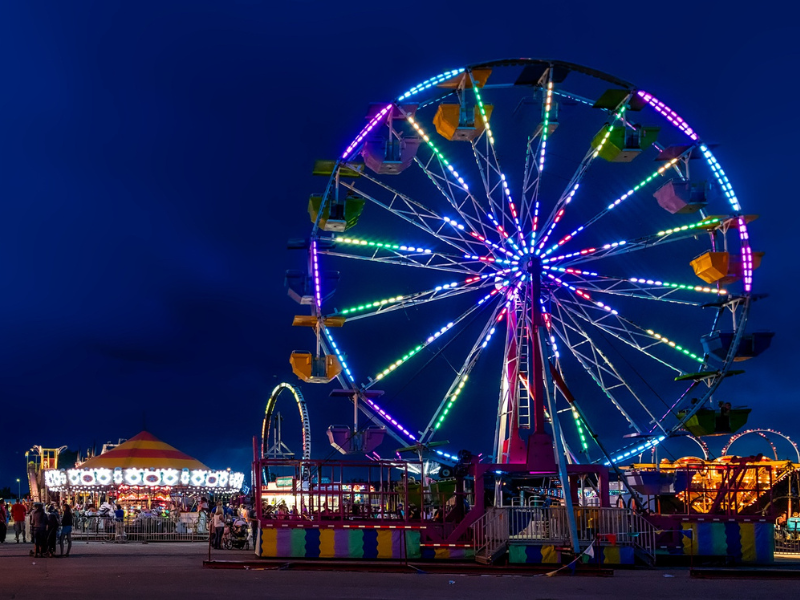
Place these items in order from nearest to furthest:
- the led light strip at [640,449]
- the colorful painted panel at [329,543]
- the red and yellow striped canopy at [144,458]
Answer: the colorful painted panel at [329,543] → the led light strip at [640,449] → the red and yellow striped canopy at [144,458]

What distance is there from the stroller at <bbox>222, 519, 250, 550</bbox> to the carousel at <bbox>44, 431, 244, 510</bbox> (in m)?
16.3

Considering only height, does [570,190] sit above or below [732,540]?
above

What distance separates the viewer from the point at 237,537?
2594 centimetres

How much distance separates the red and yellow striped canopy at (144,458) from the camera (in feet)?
141

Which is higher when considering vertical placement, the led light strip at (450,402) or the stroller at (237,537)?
the led light strip at (450,402)

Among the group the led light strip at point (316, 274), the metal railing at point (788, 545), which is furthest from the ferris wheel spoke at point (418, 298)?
the metal railing at point (788, 545)

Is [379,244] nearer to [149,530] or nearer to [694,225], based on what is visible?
[694,225]

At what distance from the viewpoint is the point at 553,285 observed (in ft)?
71.5

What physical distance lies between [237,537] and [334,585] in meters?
13.4

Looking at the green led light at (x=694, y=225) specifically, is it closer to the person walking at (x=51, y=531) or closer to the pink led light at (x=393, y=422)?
the pink led light at (x=393, y=422)

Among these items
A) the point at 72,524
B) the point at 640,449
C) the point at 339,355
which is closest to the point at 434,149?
the point at 339,355

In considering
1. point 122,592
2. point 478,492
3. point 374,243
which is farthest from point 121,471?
point 122,592

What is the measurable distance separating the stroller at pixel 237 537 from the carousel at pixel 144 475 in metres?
16.3

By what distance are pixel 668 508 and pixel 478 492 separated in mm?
6560
